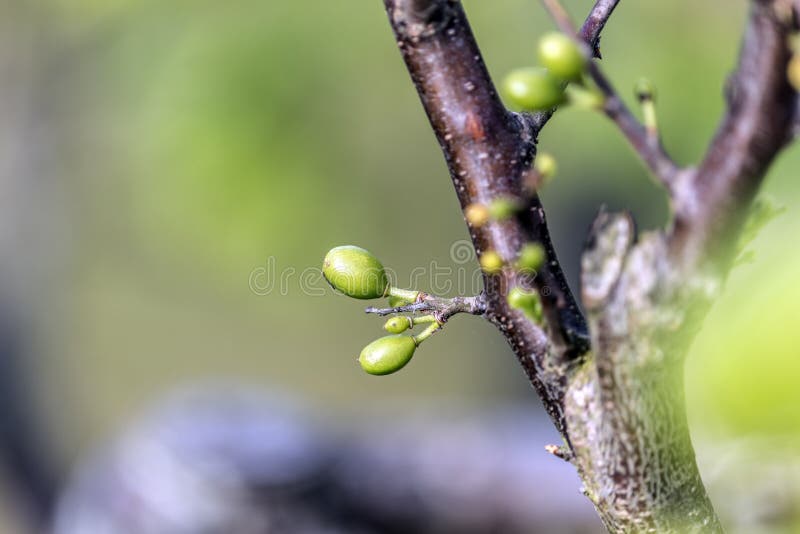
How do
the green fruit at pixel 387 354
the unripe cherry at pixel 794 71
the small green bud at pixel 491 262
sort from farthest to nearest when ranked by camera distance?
the green fruit at pixel 387 354
the small green bud at pixel 491 262
the unripe cherry at pixel 794 71

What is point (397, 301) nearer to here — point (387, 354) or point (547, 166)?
point (387, 354)

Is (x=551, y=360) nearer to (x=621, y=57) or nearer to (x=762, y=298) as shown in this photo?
(x=762, y=298)

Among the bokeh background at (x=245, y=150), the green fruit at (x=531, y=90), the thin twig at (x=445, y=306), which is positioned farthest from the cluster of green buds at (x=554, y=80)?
the bokeh background at (x=245, y=150)

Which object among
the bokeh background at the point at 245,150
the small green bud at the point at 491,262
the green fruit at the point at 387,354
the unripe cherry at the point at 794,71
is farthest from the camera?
the bokeh background at the point at 245,150

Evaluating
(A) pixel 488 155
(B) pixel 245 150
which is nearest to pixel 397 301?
(A) pixel 488 155

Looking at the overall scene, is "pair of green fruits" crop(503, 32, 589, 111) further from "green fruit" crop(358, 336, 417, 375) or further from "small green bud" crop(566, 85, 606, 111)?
"green fruit" crop(358, 336, 417, 375)

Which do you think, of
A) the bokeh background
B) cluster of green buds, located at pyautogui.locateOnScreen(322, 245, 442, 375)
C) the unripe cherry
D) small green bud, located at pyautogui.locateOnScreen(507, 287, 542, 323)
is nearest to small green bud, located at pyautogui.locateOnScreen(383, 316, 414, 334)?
cluster of green buds, located at pyautogui.locateOnScreen(322, 245, 442, 375)

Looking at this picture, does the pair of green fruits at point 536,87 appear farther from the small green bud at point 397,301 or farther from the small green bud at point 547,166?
the small green bud at point 397,301
